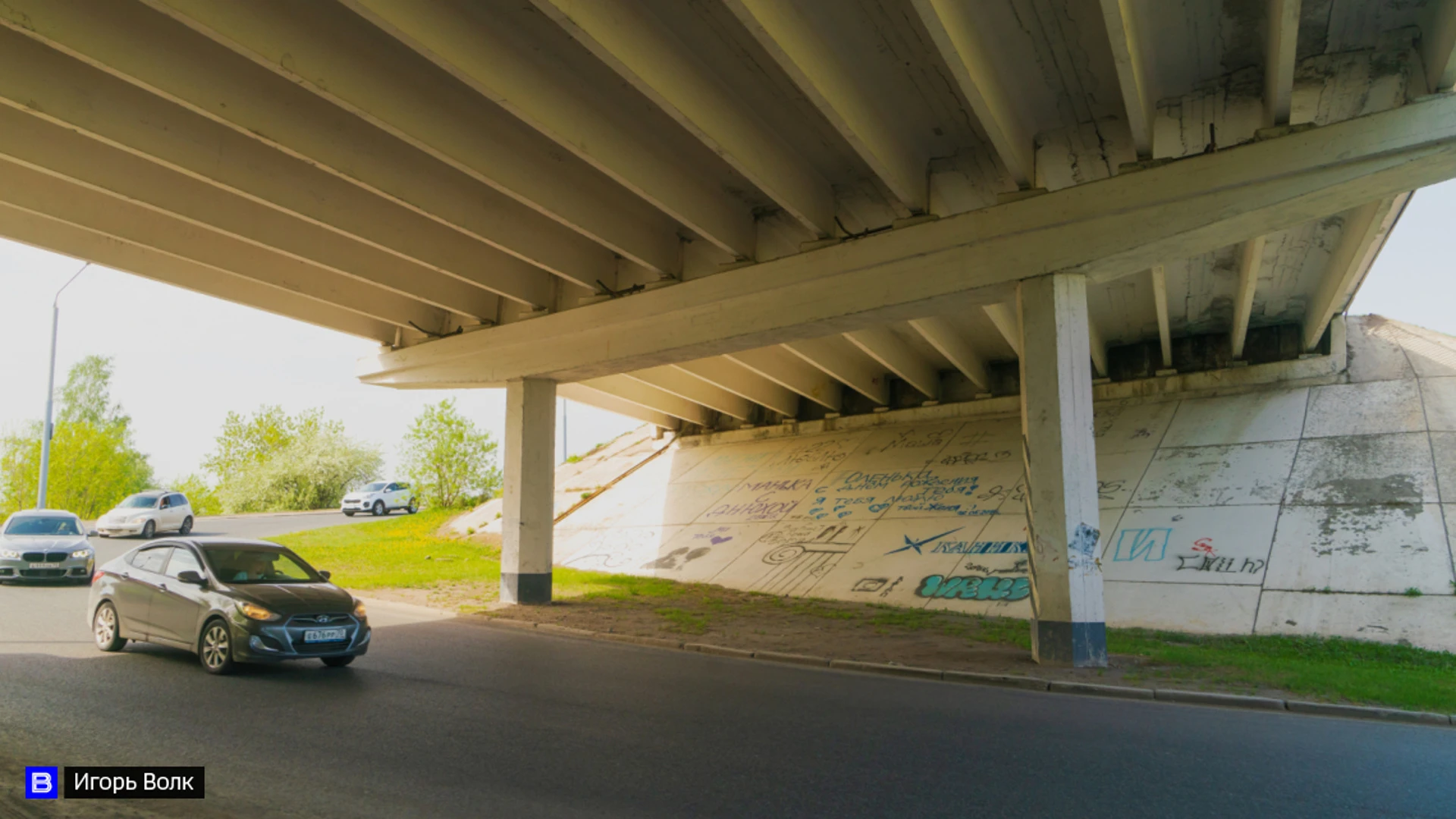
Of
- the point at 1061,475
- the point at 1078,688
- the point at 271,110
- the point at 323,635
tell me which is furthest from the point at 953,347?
the point at 323,635

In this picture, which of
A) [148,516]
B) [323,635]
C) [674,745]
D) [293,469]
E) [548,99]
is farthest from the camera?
[293,469]

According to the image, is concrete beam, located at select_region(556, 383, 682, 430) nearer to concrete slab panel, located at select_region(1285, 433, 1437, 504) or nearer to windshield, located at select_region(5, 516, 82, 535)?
windshield, located at select_region(5, 516, 82, 535)

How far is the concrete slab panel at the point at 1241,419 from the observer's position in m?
18.0

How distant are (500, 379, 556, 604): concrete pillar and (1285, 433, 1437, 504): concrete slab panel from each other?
1494 centimetres

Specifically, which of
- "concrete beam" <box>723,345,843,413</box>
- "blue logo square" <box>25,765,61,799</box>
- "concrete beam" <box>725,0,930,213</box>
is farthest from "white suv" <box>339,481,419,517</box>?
"blue logo square" <box>25,765,61,799</box>

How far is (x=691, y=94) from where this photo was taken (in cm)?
993

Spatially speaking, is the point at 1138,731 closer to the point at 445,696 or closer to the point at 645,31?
the point at 445,696

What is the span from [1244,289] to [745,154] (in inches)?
419

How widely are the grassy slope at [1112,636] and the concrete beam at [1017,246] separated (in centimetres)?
525

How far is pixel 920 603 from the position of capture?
1653 cm

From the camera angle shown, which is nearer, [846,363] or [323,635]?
[323,635]

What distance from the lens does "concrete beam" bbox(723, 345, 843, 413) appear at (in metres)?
22.0

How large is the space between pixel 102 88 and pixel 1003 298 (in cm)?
1247

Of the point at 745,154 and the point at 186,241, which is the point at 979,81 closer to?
the point at 745,154
